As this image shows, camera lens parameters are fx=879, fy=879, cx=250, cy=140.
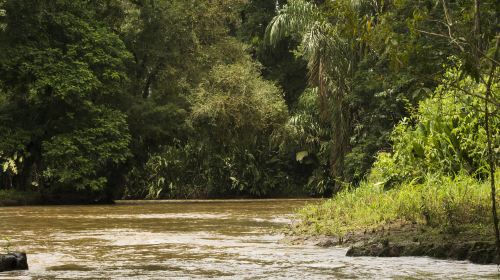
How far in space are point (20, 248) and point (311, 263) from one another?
427 centimetres

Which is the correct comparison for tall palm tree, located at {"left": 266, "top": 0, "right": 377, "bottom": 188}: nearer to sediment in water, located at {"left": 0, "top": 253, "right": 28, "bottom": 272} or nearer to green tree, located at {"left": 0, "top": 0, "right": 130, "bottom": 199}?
green tree, located at {"left": 0, "top": 0, "right": 130, "bottom": 199}

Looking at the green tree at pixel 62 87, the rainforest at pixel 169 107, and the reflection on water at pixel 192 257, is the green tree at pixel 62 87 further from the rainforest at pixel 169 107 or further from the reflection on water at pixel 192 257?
the reflection on water at pixel 192 257

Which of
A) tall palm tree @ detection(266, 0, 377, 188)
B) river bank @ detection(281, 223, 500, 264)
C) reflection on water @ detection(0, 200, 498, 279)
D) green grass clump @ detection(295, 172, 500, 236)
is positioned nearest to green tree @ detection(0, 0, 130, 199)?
tall palm tree @ detection(266, 0, 377, 188)

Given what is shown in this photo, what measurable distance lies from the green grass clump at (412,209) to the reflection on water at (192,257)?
87cm

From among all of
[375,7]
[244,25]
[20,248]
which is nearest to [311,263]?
[20,248]

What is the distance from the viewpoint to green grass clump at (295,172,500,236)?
443 inches

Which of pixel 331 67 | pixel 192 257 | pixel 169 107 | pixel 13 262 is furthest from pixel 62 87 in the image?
pixel 13 262

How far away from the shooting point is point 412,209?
1211 cm

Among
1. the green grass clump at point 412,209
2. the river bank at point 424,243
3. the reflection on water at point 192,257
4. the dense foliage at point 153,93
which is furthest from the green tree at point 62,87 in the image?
the river bank at point 424,243

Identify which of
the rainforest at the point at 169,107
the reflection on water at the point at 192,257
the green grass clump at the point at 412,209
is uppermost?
the rainforest at the point at 169,107

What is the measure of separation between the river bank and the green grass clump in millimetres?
211

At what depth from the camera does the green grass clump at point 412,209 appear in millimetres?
11242

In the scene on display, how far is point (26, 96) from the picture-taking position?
29469 mm

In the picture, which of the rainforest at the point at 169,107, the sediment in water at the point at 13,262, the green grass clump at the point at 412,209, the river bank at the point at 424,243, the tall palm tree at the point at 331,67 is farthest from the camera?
the tall palm tree at the point at 331,67
